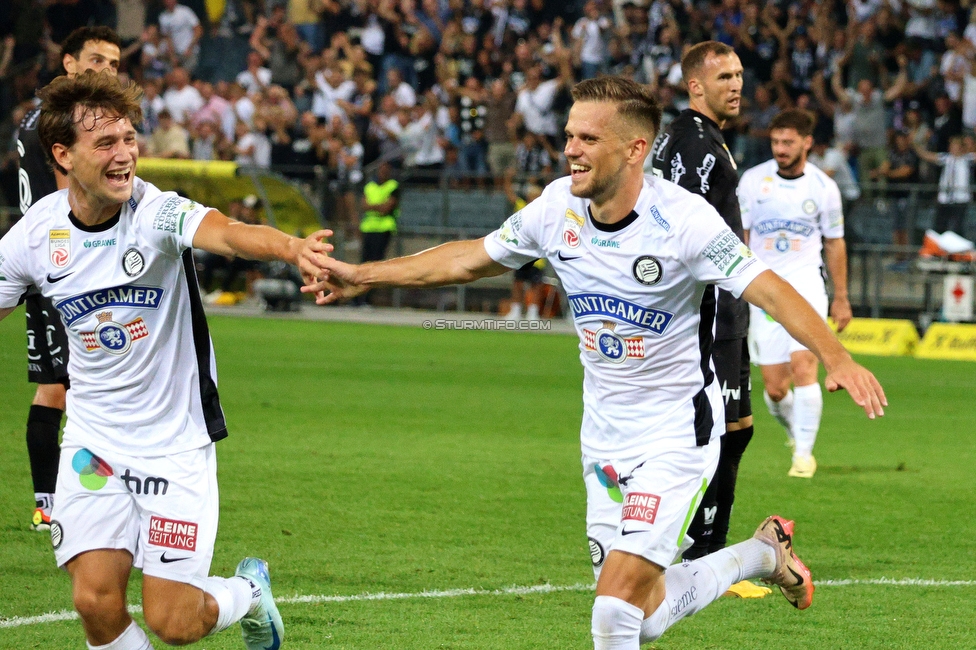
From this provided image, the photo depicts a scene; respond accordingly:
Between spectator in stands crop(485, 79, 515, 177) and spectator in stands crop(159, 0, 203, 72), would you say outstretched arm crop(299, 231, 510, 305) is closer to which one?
spectator in stands crop(485, 79, 515, 177)

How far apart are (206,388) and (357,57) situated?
21396mm

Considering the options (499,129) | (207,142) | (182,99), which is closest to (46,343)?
(499,129)

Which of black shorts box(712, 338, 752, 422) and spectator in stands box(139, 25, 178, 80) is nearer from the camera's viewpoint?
black shorts box(712, 338, 752, 422)

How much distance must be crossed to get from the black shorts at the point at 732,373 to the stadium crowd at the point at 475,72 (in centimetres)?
1324

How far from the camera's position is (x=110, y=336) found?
4.67 m

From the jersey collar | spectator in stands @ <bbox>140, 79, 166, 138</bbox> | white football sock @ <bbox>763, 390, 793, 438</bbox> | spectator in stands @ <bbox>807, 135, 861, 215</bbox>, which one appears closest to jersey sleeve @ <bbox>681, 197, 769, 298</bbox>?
the jersey collar

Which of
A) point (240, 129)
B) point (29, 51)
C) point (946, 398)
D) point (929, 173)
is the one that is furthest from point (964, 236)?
point (29, 51)

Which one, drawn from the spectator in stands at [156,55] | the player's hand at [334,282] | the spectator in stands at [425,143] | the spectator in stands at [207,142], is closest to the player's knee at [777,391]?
the player's hand at [334,282]

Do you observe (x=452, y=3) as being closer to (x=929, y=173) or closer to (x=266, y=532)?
(x=929, y=173)

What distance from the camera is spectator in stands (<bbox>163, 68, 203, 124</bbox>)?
2588 cm

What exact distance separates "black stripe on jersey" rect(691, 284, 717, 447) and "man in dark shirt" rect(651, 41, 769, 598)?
1.39m

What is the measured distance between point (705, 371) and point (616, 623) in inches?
37.5

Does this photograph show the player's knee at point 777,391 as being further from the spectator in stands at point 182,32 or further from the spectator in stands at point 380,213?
the spectator in stands at point 182,32

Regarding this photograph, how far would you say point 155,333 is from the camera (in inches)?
186
